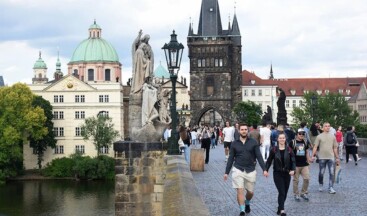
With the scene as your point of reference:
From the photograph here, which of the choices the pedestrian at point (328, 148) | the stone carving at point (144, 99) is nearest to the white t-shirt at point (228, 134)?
the stone carving at point (144, 99)

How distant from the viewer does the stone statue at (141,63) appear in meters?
20.0

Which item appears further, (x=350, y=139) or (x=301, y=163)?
(x=350, y=139)

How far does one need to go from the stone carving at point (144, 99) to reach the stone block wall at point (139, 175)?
0.61 m

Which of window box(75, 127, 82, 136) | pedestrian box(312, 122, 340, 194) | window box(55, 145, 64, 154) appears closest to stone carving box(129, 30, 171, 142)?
pedestrian box(312, 122, 340, 194)

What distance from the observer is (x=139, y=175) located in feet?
60.4

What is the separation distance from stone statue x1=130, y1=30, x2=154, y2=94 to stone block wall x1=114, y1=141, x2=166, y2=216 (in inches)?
89.5

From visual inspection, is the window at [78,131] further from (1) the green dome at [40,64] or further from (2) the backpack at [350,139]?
(1) the green dome at [40,64]

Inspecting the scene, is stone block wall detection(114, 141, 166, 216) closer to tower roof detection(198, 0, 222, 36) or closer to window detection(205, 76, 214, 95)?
window detection(205, 76, 214, 95)

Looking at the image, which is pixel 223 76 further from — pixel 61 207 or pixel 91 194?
pixel 61 207

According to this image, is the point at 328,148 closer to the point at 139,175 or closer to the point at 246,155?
the point at 246,155

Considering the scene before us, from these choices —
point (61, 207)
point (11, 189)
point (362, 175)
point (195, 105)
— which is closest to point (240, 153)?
point (362, 175)

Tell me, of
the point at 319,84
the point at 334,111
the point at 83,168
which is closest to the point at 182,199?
the point at 83,168

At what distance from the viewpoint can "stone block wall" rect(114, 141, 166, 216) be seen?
18391mm

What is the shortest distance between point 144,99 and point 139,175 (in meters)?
2.37
